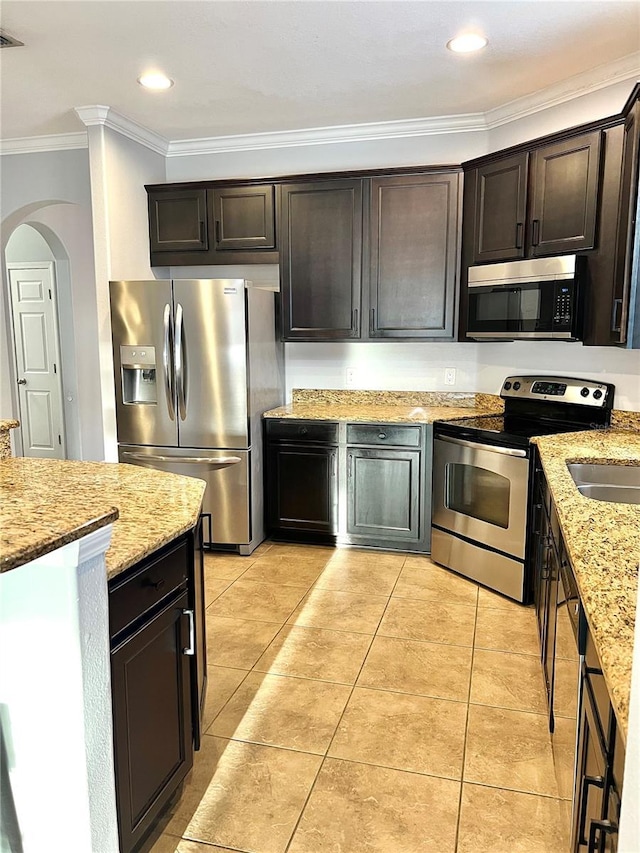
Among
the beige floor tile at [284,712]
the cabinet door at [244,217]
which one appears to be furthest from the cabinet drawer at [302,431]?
the beige floor tile at [284,712]

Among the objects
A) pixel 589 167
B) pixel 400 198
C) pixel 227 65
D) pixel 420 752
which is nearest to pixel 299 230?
pixel 400 198

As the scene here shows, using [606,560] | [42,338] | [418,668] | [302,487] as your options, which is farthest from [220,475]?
[42,338]

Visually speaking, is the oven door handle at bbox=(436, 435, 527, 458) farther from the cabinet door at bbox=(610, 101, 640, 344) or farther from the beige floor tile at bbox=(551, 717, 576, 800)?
the beige floor tile at bbox=(551, 717, 576, 800)

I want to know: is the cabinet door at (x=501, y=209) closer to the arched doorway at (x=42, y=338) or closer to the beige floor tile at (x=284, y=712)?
the beige floor tile at (x=284, y=712)

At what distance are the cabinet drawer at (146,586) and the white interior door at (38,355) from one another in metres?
4.69

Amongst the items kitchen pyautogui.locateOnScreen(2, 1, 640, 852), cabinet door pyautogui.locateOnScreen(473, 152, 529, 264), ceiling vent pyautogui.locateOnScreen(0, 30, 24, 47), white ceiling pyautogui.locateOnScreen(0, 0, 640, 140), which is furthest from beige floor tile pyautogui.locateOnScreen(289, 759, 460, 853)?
ceiling vent pyautogui.locateOnScreen(0, 30, 24, 47)

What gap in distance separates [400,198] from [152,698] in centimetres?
321

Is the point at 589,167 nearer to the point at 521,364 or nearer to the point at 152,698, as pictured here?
the point at 521,364

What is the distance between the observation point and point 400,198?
3.81 m

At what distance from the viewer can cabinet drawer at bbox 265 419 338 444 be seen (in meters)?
3.88

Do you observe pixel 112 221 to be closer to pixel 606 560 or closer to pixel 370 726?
pixel 370 726

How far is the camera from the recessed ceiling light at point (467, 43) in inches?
107

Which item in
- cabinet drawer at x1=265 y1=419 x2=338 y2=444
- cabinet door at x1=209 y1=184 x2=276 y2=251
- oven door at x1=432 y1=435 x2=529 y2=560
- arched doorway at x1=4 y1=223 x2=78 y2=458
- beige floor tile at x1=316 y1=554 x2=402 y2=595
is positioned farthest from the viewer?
arched doorway at x1=4 y1=223 x2=78 y2=458

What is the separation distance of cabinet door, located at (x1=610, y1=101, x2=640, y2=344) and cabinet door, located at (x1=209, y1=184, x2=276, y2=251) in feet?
6.85
